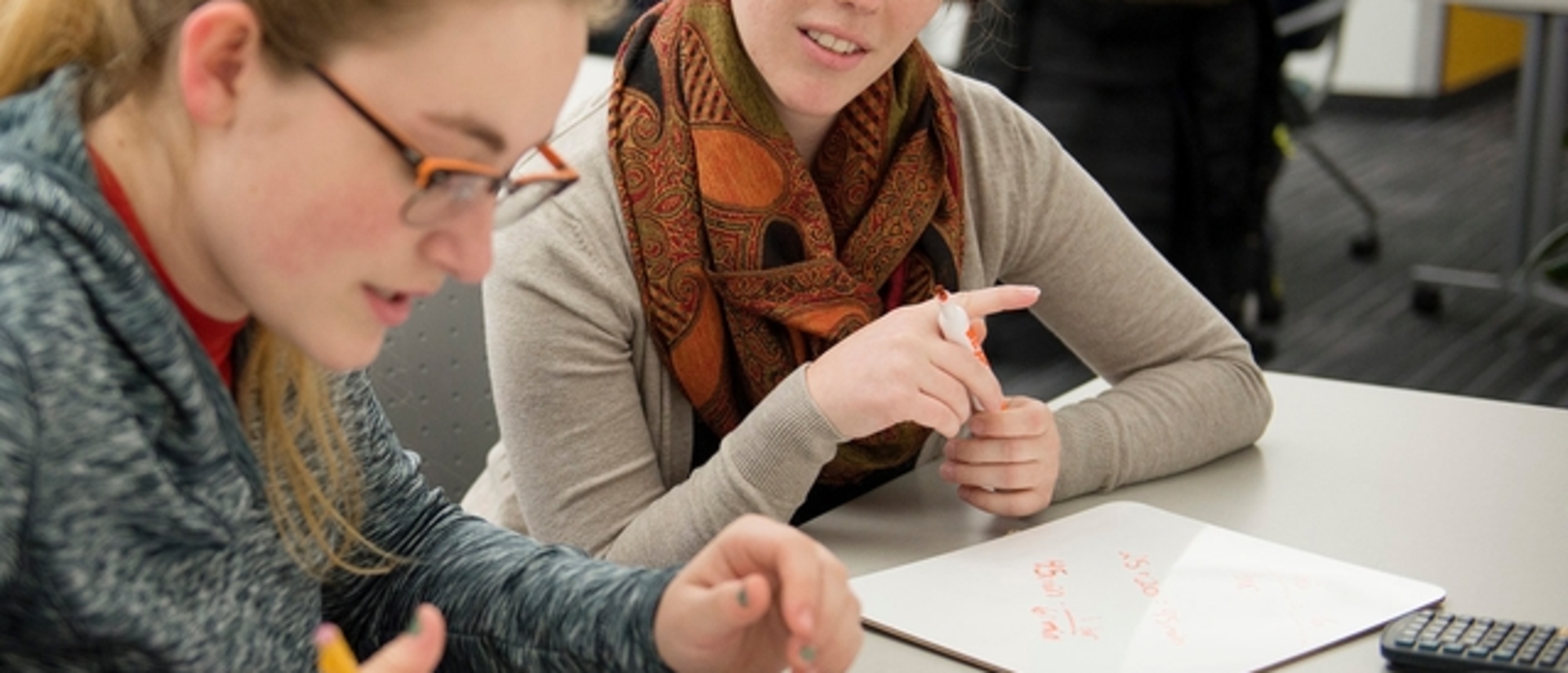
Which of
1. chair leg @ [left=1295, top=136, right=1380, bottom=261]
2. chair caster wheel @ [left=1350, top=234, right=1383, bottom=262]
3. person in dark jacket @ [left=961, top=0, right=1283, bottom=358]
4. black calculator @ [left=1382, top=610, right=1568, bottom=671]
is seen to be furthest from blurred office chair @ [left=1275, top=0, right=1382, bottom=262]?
black calculator @ [left=1382, top=610, right=1568, bottom=671]

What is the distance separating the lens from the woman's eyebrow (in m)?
0.81

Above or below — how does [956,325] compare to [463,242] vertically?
below

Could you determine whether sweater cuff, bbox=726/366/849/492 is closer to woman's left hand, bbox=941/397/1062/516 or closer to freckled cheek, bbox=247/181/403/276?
woman's left hand, bbox=941/397/1062/516

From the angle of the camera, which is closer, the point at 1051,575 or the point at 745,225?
the point at 1051,575

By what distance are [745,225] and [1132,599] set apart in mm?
464

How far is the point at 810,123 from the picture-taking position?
1547 millimetres

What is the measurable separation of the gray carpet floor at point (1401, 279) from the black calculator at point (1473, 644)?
222 centimetres

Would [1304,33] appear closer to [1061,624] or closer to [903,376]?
[903,376]

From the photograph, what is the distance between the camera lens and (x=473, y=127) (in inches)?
32.4

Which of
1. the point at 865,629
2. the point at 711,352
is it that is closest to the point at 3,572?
the point at 865,629

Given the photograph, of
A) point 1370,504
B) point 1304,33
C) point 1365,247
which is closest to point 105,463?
point 1370,504

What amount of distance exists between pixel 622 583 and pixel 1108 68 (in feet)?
7.81

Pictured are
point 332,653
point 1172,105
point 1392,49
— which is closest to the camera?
point 332,653

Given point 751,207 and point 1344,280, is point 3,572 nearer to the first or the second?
point 751,207
